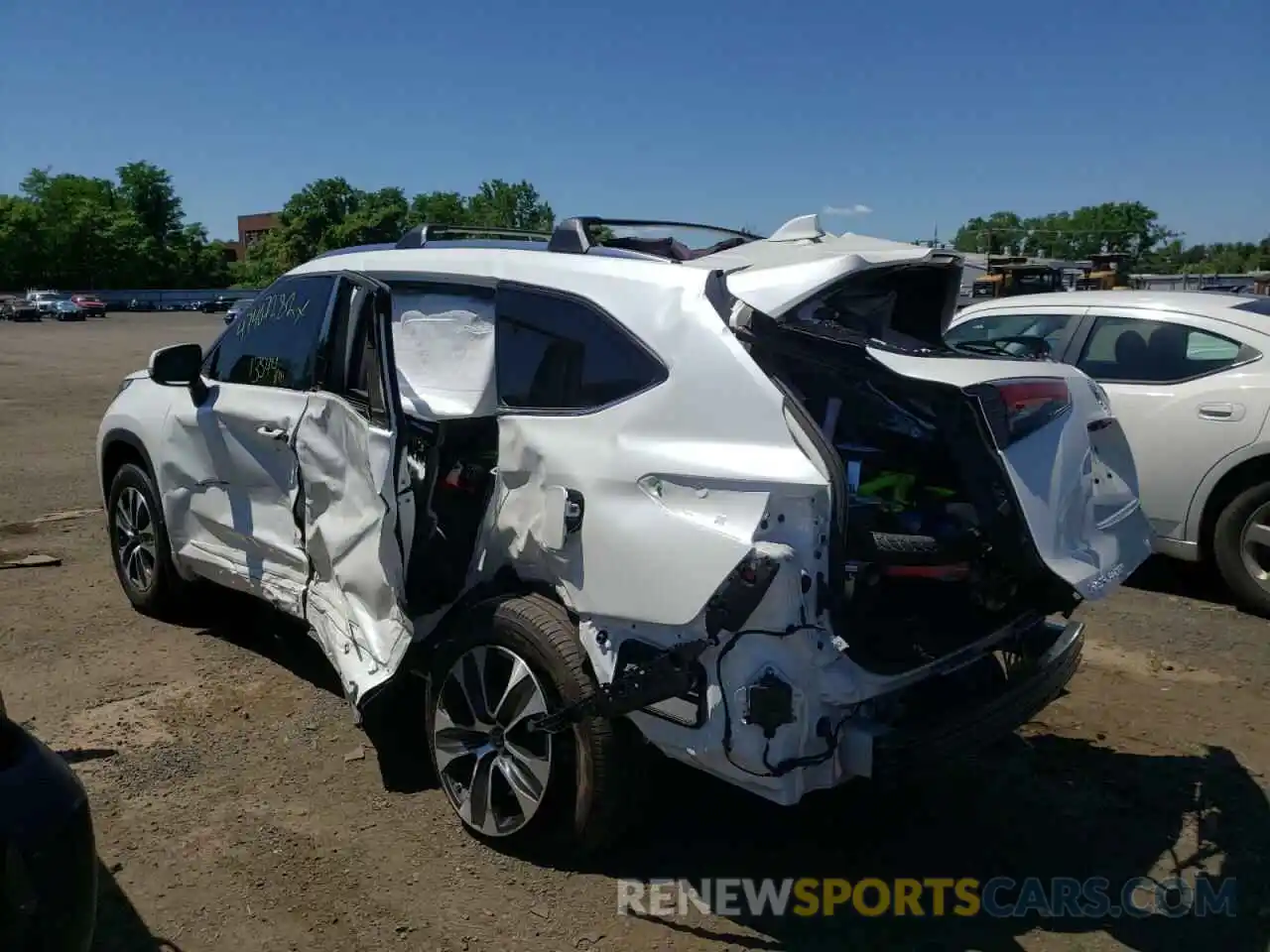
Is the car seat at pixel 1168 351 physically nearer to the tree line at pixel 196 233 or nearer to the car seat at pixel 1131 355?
the car seat at pixel 1131 355

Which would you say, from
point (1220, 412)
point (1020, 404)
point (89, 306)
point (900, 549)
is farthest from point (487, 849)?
point (89, 306)

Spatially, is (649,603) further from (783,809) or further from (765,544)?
(783,809)

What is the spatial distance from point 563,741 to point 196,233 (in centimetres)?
11289

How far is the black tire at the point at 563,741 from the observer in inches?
123

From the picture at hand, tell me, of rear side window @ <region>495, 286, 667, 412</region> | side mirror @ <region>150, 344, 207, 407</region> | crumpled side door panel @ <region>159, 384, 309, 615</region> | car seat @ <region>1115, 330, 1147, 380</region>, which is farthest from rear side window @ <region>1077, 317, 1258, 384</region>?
side mirror @ <region>150, 344, 207, 407</region>

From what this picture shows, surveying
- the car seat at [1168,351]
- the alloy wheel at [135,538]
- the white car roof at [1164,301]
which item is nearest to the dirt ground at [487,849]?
the alloy wheel at [135,538]

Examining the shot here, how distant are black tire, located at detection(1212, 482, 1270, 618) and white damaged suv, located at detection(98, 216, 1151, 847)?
2.53 meters

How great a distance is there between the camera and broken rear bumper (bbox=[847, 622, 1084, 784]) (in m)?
2.83

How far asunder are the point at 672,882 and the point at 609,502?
50.3 inches

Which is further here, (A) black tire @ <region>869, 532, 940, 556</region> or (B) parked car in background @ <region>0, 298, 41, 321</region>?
(B) parked car in background @ <region>0, 298, 41, 321</region>

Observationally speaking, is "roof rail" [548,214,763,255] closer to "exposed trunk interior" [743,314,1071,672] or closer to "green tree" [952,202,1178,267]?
"exposed trunk interior" [743,314,1071,672]

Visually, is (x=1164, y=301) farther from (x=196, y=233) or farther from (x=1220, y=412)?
(x=196, y=233)

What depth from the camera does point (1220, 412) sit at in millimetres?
5938

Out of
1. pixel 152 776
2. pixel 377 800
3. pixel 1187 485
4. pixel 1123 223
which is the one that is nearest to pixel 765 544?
pixel 377 800
